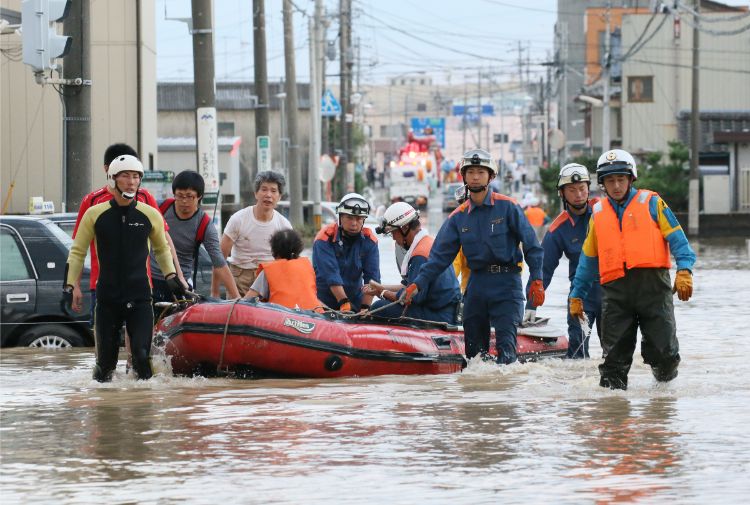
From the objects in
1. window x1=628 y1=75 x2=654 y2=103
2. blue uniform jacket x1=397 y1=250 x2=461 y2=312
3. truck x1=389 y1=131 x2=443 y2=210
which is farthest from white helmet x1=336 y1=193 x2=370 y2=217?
truck x1=389 y1=131 x2=443 y2=210

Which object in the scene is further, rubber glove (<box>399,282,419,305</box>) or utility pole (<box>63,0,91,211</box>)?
utility pole (<box>63,0,91,211</box>)

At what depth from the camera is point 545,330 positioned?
13406mm

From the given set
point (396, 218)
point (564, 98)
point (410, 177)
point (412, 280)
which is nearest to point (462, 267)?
point (412, 280)

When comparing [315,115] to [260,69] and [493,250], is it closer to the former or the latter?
[260,69]

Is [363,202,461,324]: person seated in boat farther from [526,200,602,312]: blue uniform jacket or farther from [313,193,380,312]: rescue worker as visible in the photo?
[526,200,602,312]: blue uniform jacket

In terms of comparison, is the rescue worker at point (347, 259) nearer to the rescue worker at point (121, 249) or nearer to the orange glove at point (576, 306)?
the rescue worker at point (121, 249)

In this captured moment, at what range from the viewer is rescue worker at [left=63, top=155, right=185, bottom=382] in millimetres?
10962

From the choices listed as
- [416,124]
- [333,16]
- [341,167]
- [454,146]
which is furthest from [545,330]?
[454,146]

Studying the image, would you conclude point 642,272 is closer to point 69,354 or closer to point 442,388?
point 442,388

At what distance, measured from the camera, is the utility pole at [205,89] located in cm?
1995

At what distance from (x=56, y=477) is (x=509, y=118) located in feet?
562

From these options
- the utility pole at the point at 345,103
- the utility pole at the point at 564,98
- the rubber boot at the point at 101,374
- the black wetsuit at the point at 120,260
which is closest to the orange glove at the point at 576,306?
the black wetsuit at the point at 120,260

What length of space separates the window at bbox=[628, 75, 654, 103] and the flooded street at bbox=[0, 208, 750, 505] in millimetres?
48149

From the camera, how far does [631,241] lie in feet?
34.0
